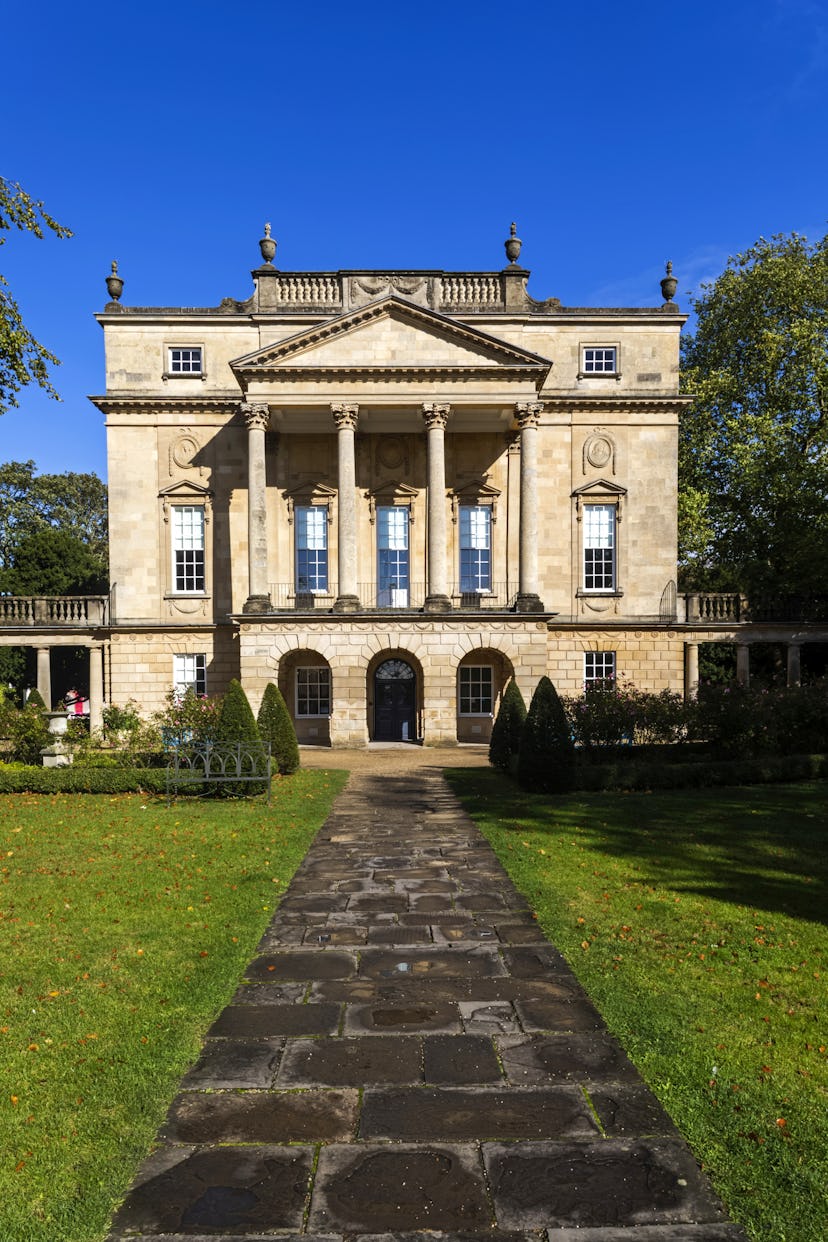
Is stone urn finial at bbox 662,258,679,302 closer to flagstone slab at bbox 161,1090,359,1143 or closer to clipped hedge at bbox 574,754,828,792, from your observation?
clipped hedge at bbox 574,754,828,792

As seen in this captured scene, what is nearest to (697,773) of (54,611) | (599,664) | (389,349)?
(599,664)

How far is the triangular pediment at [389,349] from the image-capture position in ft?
88.3

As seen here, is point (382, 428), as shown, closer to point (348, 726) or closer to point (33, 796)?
point (348, 726)

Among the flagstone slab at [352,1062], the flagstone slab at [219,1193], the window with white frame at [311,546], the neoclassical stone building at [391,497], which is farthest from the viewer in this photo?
the window with white frame at [311,546]

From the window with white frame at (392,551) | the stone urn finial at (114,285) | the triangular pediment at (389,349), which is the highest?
the stone urn finial at (114,285)

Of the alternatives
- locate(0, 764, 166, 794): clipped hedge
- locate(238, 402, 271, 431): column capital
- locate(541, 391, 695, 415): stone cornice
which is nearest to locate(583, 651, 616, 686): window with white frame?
locate(541, 391, 695, 415): stone cornice

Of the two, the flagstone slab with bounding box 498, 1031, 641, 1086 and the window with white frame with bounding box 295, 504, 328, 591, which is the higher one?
the window with white frame with bounding box 295, 504, 328, 591

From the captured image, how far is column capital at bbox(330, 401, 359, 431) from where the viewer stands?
2716 cm

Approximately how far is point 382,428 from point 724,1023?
26876 millimetres

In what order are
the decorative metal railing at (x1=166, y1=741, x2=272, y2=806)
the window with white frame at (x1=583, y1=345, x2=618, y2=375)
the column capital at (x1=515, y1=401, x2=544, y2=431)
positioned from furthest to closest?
1. the window with white frame at (x1=583, y1=345, x2=618, y2=375)
2. the column capital at (x1=515, y1=401, x2=544, y2=431)
3. the decorative metal railing at (x1=166, y1=741, x2=272, y2=806)

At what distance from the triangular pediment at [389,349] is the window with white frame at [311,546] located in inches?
214

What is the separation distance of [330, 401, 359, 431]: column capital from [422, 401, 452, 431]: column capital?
2.50 meters

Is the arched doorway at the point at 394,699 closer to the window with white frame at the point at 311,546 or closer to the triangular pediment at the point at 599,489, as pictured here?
the window with white frame at the point at 311,546

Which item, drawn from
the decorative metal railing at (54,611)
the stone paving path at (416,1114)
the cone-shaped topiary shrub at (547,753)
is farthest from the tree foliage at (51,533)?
the stone paving path at (416,1114)
